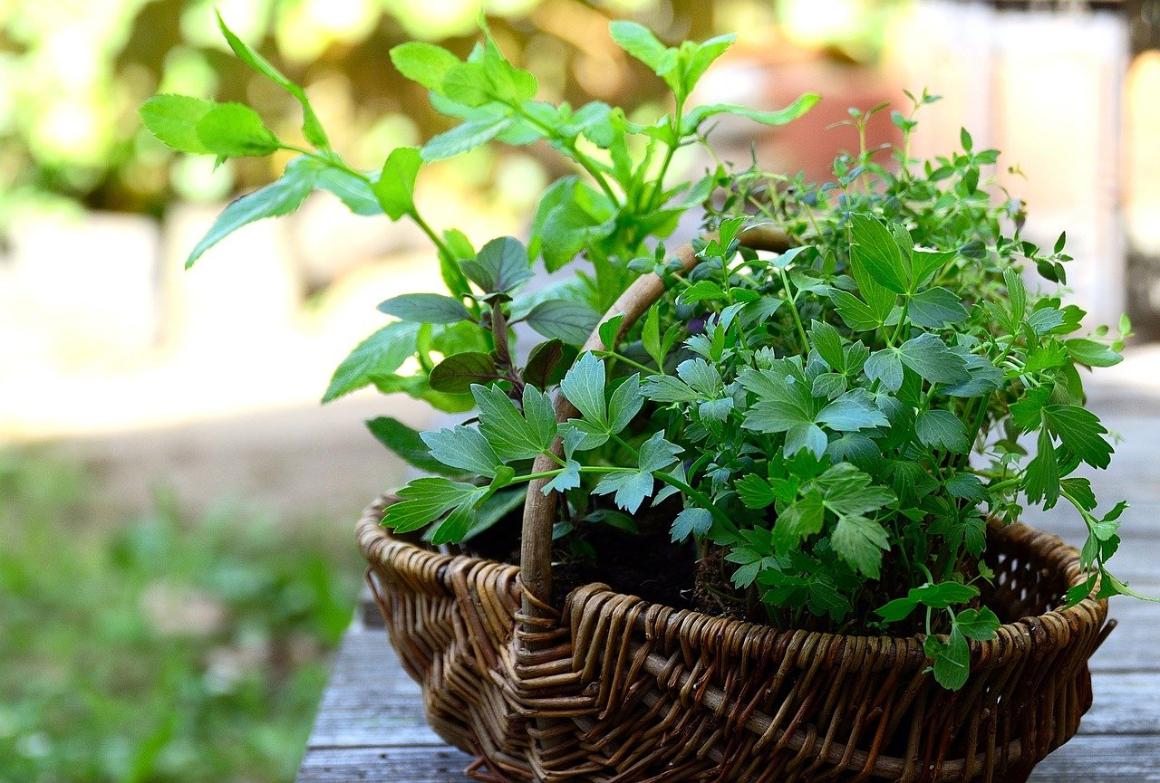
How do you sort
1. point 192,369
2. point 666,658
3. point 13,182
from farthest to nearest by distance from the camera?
point 13,182
point 192,369
point 666,658

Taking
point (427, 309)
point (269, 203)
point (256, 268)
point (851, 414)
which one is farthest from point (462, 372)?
point (256, 268)

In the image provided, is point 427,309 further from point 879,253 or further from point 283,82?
point 879,253

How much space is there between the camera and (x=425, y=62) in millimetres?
792

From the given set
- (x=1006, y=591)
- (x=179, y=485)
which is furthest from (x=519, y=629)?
(x=179, y=485)

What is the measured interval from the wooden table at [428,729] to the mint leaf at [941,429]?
0.33m

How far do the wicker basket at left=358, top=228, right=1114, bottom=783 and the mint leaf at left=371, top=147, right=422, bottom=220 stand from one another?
18 centimetres

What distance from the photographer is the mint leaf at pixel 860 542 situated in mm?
525

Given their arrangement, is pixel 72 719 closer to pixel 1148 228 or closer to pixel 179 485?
pixel 179 485

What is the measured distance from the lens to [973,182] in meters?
0.72

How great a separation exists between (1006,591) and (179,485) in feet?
9.70

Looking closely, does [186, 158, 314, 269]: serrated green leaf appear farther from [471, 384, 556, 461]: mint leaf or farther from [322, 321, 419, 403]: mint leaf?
[471, 384, 556, 461]: mint leaf

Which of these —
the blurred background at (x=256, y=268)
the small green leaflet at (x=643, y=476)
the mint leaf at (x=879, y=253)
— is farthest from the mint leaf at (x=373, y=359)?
the blurred background at (x=256, y=268)

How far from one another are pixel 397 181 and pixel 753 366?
0.28 meters

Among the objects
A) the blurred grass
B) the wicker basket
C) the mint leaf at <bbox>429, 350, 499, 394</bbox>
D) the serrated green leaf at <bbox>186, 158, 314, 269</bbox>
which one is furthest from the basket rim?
the blurred grass
